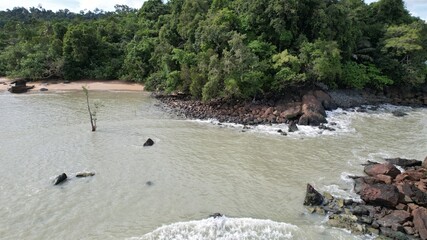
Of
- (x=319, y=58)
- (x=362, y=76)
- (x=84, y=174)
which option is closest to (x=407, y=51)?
(x=362, y=76)

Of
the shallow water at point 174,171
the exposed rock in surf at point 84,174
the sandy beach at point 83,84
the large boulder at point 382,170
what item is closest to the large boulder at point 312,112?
the shallow water at point 174,171

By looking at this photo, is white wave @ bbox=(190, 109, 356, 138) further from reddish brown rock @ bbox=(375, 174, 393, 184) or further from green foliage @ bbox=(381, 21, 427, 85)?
green foliage @ bbox=(381, 21, 427, 85)

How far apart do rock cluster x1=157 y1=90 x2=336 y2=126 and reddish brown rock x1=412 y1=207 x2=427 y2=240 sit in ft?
46.8

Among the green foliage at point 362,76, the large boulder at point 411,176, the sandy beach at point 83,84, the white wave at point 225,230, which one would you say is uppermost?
the green foliage at point 362,76

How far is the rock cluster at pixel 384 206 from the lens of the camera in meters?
13.8

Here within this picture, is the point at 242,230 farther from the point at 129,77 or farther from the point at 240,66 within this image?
the point at 129,77

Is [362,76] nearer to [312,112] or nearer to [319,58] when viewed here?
[319,58]

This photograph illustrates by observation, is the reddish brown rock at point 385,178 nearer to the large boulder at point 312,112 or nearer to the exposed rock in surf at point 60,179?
the large boulder at point 312,112

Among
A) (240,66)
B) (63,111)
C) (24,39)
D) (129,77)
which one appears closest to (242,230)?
(240,66)

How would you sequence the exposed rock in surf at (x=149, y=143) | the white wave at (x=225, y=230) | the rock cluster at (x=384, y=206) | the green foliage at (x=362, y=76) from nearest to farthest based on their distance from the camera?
the white wave at (x=225, y=230) < the rock cluster at (x=384, y=206) < the exposed rock in surf at (x=149, y=143) < the green foliage at (x=362, y=76)

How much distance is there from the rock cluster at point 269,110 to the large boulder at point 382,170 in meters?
9.44

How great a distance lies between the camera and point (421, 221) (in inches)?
541

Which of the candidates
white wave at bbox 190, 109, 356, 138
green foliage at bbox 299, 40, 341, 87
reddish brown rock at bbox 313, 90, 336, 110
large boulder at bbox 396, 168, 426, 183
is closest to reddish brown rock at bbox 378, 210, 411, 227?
large boulder at bbox 396, 168, 426, 183

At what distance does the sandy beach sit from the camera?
1732 inches
